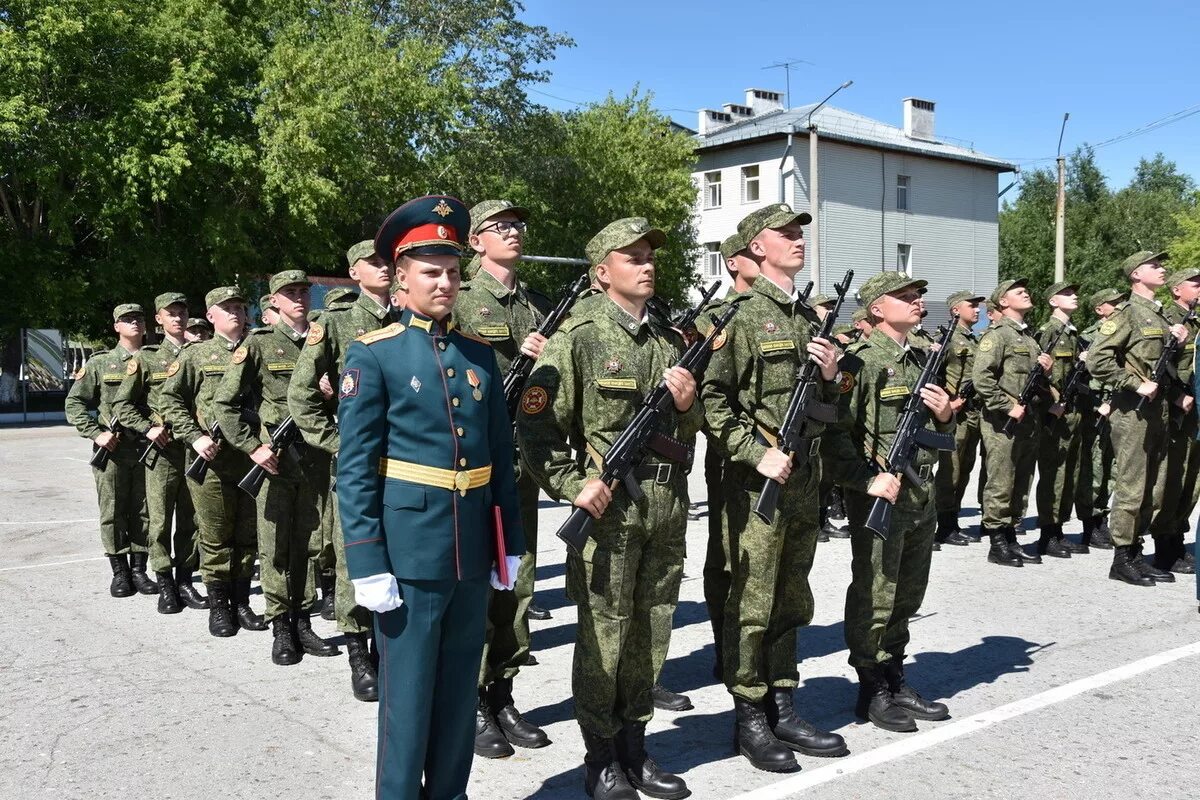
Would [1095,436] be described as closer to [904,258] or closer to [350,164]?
[350,164]

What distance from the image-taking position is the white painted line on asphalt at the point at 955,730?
4477 millimetres

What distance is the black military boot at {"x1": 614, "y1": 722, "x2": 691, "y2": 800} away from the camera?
14.3 ft

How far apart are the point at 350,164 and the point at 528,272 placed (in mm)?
9012

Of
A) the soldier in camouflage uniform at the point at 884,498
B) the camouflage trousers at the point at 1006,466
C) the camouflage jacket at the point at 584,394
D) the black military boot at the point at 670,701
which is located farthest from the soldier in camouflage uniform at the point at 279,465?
the camouflage trousers at the point at 1006,466

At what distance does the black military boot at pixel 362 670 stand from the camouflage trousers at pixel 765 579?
1953 mm

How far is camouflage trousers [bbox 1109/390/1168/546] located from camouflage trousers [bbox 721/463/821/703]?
4.26 metres

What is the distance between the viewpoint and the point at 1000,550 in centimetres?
895

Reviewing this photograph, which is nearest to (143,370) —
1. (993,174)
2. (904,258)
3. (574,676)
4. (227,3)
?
(574,676)

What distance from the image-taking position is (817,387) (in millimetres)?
4875

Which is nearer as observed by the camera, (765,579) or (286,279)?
(765,579)

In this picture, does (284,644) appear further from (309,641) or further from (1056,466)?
(1056,466)

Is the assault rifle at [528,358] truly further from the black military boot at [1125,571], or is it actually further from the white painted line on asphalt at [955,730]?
the black military boot at [1125,571]

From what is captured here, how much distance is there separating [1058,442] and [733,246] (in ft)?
16.7

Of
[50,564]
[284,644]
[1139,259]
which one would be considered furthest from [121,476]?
[1139,259]
